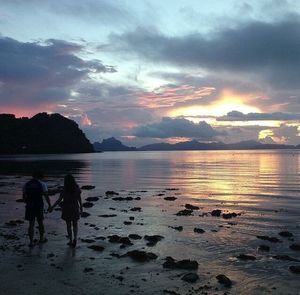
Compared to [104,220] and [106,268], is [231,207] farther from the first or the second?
[106,268]

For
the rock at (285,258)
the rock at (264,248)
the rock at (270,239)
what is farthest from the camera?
the rock at (270,239)

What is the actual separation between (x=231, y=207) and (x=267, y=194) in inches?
432

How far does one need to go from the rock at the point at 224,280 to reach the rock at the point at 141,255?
2915 millimetres

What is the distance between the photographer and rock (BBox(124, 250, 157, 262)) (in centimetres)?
1396

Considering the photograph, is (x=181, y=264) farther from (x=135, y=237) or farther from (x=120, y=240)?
(x=135, y=237)

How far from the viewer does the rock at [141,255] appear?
1396cm

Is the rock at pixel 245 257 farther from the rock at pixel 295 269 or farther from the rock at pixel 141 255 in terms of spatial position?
the rock at pixel 141 255

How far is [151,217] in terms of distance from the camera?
25.0m

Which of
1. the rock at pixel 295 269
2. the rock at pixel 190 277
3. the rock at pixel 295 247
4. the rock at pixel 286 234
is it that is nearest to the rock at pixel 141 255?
the rock at pixel 190 277

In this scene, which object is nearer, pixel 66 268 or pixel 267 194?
pixel 66 268

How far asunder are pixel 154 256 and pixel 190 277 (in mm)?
2733

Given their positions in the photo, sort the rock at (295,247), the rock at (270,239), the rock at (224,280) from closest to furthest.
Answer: the rock at (224,280) < the rock at (295,247) < the rock at (270,239)

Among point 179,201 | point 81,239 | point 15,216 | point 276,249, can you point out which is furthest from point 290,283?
point 179,201

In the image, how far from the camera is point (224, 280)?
1182 cm
